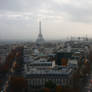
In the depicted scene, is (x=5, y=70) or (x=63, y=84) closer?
(x=63, y=84)

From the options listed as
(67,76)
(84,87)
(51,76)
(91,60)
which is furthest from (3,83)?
(91,60)

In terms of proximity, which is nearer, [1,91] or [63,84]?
[1,91]

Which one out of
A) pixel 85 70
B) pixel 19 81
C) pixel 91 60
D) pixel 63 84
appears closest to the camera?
pixel 19 81

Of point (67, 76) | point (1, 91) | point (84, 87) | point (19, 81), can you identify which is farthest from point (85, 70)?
point (1, 91)

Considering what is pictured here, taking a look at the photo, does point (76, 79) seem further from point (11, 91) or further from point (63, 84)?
point (11, 91)

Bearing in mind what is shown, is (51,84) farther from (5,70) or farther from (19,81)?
(5,70)

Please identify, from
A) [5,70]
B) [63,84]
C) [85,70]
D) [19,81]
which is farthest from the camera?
[5,70]

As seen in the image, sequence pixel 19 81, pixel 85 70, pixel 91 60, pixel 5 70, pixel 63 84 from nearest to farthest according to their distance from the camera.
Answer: pixel 19 81
pixel 63 84
pixel 85 70
pixel 5 70
pixel 91 60

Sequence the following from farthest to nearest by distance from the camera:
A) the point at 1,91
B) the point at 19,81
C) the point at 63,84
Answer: the point at 63,84 → the point at 19,81 → the point at 1,91
